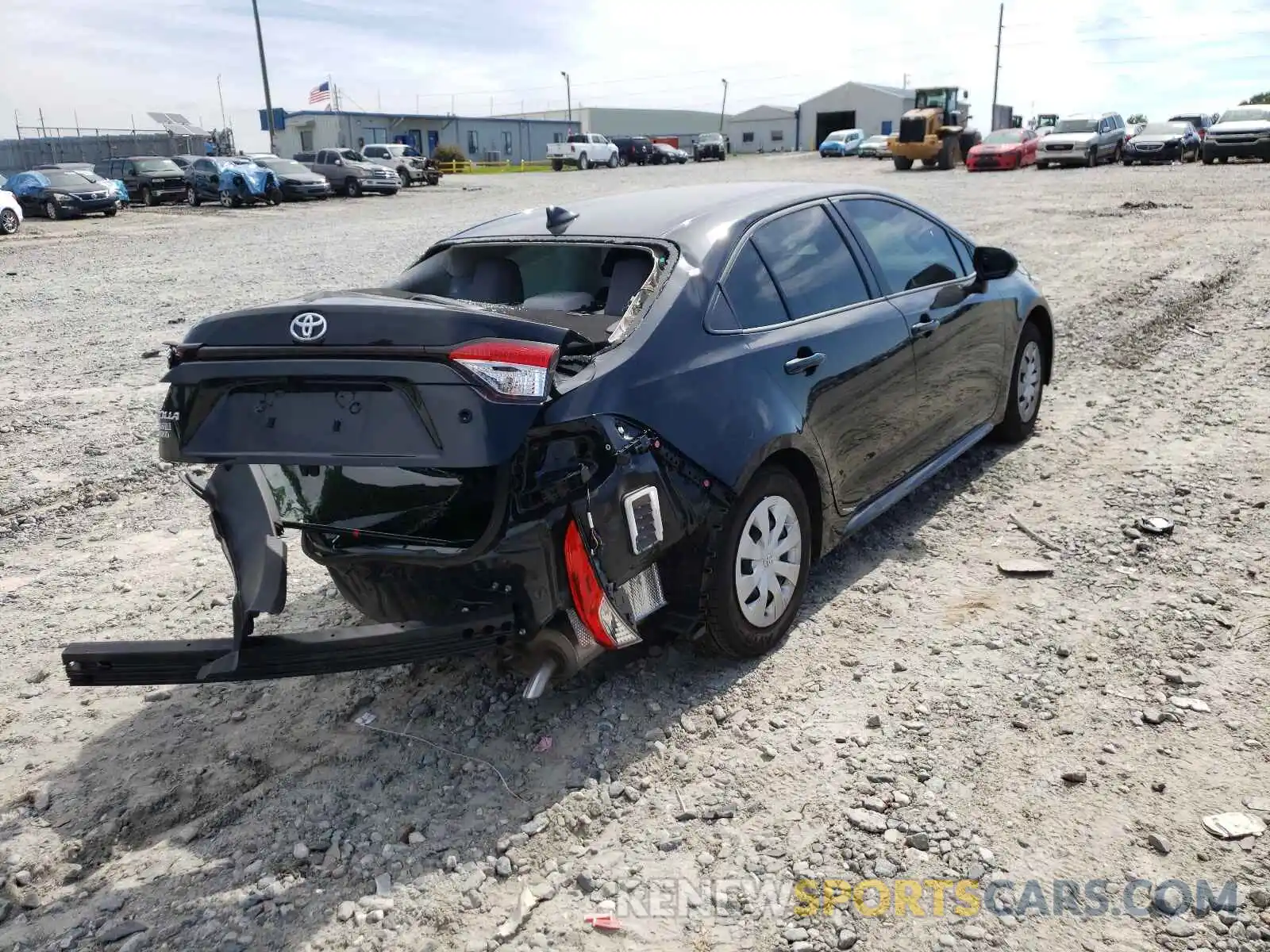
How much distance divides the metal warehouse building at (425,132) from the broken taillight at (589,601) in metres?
60.5

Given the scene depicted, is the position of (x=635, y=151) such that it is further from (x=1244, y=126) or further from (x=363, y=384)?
(x=363, y=384)

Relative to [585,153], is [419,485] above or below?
below

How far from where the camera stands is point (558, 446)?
9.72 feet

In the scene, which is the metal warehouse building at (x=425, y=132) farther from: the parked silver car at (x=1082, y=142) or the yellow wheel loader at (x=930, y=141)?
the parked silver car at (x=1082, y=142)

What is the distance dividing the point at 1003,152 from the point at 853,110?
54.8 m

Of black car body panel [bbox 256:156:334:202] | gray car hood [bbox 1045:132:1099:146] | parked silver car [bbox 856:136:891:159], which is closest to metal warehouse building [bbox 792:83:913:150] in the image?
parked silver car [bbox 856:136:891:159]

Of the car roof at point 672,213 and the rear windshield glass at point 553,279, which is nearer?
the rear windshield glass at point 553,279

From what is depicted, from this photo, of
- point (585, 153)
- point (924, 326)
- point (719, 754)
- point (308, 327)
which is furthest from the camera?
point (585, 153)

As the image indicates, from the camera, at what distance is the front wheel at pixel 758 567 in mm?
3443

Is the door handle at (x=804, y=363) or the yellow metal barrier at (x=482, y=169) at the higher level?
the yellow metal barrier at (x=482, y=169)

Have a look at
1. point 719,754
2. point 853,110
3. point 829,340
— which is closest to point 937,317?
point 829,340

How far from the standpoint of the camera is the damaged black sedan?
2.81m

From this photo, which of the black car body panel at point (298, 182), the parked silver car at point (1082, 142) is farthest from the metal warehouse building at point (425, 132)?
the parked silver car at point (1082, 142)

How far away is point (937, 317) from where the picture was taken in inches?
191
